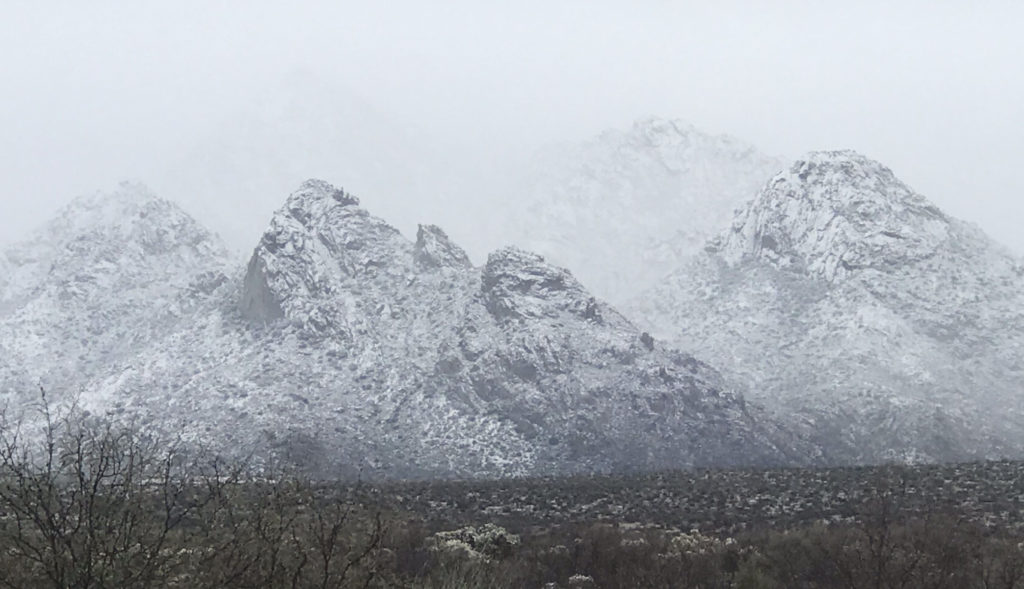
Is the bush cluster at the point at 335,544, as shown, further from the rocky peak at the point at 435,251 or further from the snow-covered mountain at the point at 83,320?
the snow-covered mountain at the point at 83,320

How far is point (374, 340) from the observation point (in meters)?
166

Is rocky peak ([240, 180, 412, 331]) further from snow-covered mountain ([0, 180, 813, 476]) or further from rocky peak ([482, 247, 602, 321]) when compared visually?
rocky peak ([482, 247, 602, 321])

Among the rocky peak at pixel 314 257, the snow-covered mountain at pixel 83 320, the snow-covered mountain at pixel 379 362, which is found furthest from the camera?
the rocky peak at pixel 314 257

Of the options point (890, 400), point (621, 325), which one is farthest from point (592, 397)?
point (890, 400)

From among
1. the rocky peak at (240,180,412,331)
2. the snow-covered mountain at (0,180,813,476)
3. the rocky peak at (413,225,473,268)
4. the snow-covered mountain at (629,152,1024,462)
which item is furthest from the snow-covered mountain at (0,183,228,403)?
the snow-covered mountain at (629,152,1024,462)

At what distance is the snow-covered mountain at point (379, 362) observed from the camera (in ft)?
449

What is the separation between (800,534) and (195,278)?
583 feet

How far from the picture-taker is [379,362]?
527 feet

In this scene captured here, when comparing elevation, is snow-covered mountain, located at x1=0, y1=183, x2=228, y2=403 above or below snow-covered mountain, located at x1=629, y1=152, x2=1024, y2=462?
below

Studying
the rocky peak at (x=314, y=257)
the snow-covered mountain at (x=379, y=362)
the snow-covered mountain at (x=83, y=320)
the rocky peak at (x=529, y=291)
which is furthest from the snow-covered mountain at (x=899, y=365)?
the snow-covered mountain at (x=83, y=320)

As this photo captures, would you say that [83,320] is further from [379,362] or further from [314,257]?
[379,362]

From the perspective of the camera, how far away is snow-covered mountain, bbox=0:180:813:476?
449 ft

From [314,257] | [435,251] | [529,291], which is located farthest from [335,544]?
[435,251]

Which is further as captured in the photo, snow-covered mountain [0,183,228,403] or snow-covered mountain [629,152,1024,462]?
snow-covered mountain [0,183,228,403]
